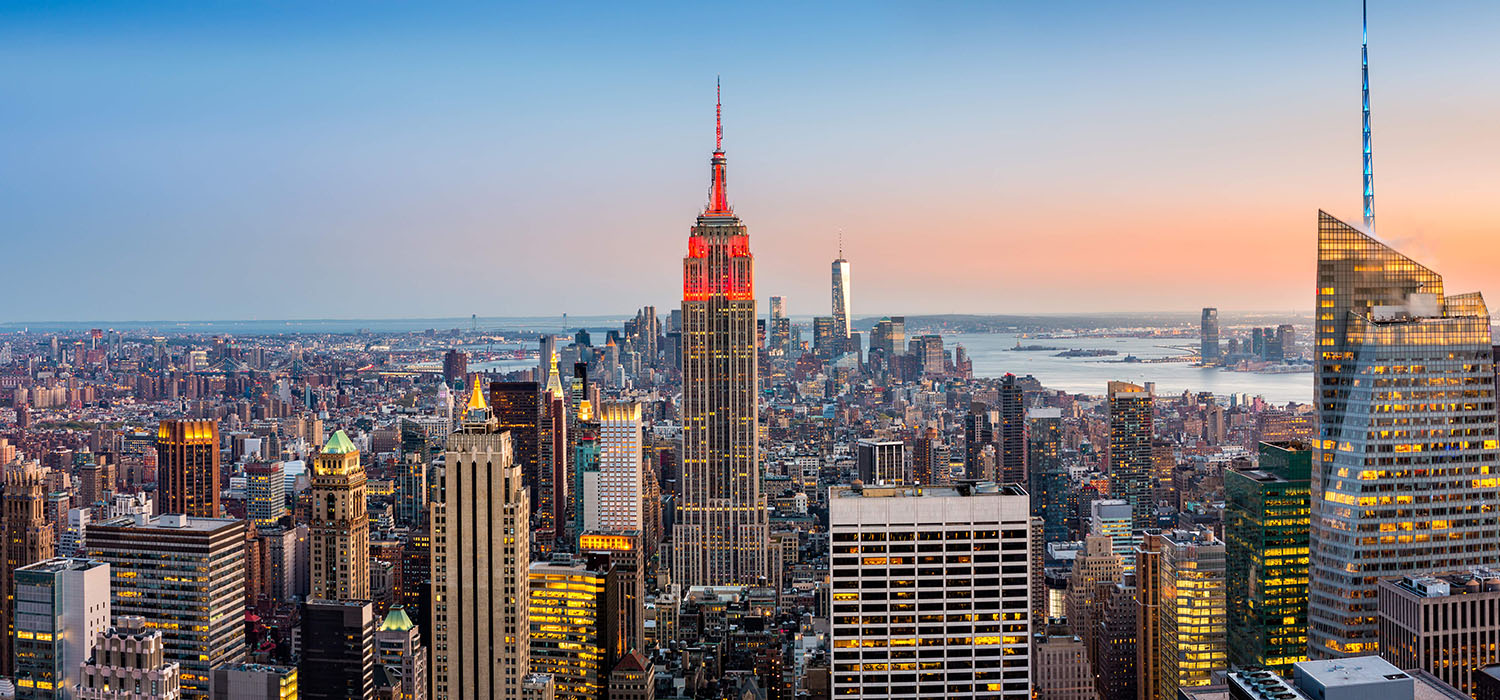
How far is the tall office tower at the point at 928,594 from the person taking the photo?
27062mm

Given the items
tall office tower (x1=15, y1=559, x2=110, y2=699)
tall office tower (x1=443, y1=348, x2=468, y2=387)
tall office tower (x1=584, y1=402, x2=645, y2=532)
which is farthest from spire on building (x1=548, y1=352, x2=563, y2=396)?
tall office tower (x1=15, y1=559, x2=110, y2=699)

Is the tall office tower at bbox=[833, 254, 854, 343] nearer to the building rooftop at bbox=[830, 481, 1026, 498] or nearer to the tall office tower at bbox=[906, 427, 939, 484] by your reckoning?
the tall office tower at bbox=[906, 427, 939, 484]

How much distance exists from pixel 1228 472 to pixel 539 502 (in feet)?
110

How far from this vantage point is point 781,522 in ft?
221

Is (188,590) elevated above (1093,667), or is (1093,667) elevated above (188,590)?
(188,590)

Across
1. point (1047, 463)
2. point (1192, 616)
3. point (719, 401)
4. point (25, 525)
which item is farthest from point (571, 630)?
point (719, 401)

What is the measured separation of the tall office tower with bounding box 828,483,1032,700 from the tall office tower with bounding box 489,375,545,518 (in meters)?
37.7

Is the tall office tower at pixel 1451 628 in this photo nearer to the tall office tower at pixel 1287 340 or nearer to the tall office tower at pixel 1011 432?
the tall office tower at pixel 1287 340

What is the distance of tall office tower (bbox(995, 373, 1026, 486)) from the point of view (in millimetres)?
63219

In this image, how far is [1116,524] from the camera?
54000 millimetres

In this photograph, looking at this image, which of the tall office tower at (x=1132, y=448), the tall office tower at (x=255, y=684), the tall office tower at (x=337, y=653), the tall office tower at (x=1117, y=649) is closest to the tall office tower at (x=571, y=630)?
the tall office tower at (x=337, y=653)

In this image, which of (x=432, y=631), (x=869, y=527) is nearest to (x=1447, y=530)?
(x=869, y=527)

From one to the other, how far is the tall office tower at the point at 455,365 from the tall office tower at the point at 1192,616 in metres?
45.6

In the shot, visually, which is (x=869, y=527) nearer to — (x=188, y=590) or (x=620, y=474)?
(x=188, y=590)
